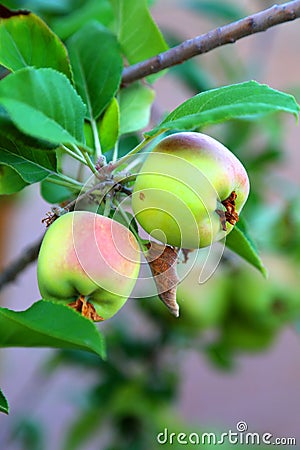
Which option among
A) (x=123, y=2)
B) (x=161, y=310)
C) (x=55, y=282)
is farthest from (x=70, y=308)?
(x=161, y=310)

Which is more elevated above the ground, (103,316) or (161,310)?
(103,316)

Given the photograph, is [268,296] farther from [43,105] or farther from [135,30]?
[43,105]

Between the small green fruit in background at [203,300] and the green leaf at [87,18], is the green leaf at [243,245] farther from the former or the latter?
the small green fruit in background at [203,300]

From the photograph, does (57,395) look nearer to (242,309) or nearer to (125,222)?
(242,309)

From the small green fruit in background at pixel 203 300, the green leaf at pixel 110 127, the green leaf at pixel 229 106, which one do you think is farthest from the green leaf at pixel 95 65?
the small green fruit in background at pixel 203 300

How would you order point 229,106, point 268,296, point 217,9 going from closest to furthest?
1. point 229,106
2. point 268,296
3. point 217,9

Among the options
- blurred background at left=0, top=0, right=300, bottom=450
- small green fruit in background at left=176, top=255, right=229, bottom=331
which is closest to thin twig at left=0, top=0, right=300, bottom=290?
blurred background at left=0, top=0, right=300, bottom=450

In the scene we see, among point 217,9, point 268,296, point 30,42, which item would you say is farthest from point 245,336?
point 30,42
